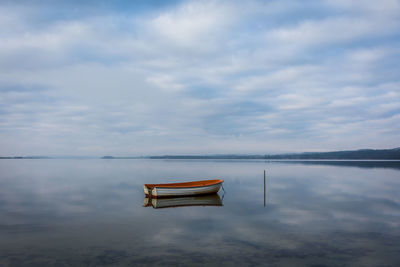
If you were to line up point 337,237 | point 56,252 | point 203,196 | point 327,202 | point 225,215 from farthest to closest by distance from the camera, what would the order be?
point 203,196
point 327,202
point 225,215
point 337,237
point 56,252

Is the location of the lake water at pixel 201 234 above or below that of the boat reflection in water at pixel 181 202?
above

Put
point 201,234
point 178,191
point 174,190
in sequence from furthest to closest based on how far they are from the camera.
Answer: point 178,191
point 174,190
point 201,234

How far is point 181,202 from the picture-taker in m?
32.3

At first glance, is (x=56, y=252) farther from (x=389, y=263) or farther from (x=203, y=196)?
(x=203, y=196)

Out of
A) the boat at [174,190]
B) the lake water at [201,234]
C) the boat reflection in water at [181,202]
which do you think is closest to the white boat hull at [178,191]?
the boat at [174,190]

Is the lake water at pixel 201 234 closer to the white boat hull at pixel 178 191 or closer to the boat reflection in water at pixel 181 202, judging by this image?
the boat reflection in water at pixel 181 202

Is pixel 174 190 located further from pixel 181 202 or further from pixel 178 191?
pixel 181 202

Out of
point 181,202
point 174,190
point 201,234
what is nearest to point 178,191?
point 174,190

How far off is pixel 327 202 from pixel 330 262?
2083 cm

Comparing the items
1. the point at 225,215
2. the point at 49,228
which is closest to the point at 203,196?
the point at 225,215

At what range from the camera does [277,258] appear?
13805 mm

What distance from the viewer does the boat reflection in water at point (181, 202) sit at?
100 ft

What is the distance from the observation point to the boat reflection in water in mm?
30544

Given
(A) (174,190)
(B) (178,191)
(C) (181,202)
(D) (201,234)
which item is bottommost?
(C) (181,202)
